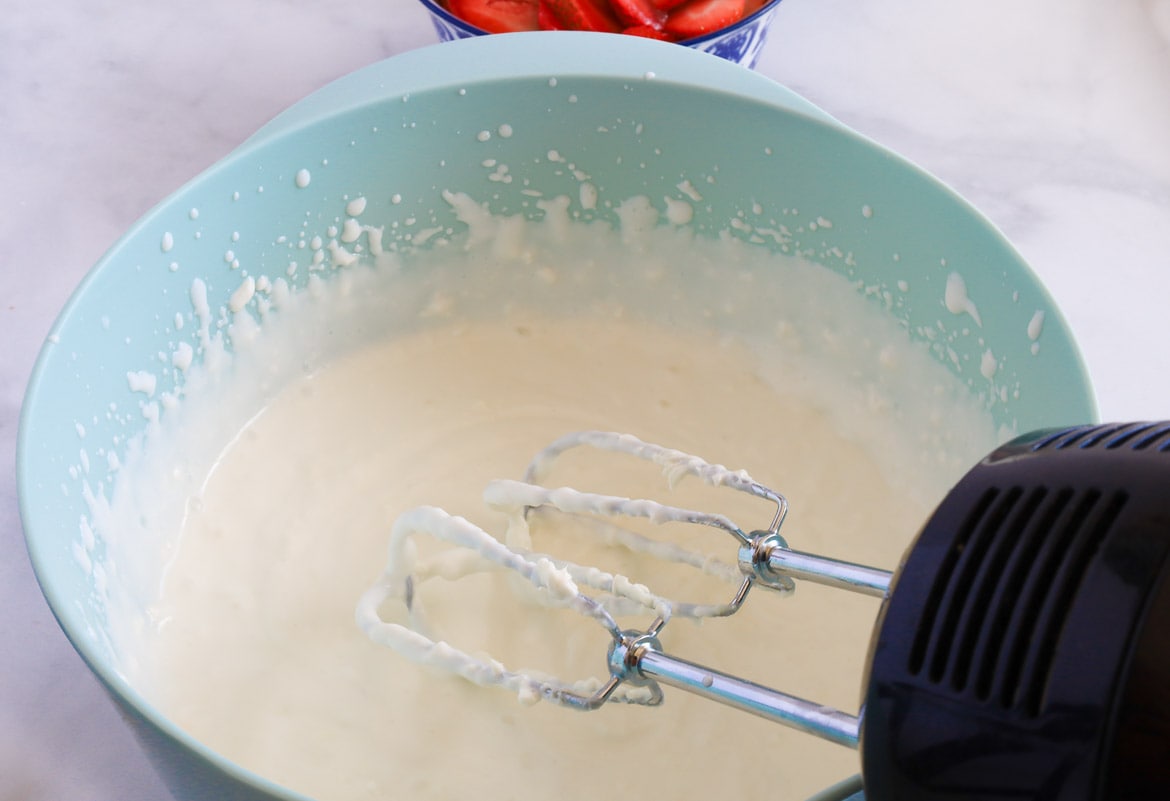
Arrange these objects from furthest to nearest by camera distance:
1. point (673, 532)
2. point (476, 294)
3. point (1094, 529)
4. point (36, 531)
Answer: point (476, 294), point (673, 532), point (36, 531), point (1094, 529)

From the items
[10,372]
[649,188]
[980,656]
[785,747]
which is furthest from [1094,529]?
[10,372]

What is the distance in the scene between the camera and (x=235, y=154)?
2.26 feet

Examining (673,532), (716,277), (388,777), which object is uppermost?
(716,277)

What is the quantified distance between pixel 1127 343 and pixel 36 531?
73cm

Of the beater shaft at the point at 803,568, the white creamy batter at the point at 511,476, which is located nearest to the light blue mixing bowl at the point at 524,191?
the white creamy batter at the point at 511,476

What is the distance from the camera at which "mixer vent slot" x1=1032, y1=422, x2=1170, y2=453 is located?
0.32 m

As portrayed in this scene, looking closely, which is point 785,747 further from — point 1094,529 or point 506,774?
point 1094,529

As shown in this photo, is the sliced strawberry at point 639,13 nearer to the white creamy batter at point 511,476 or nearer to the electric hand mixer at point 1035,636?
the white creamy batter at point 511,476

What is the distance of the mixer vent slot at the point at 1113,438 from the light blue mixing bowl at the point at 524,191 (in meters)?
0.23

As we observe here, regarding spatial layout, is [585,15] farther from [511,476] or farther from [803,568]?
[803,568]

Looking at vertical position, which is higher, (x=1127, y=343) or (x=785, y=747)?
(x=1127, y=343)

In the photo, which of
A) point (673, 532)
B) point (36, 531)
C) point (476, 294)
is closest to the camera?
point (36, 531)

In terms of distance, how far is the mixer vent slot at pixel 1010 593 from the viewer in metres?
0.30

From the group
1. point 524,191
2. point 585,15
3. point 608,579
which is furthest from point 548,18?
point 608,579
